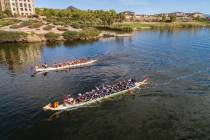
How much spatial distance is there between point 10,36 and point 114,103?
98211 millimetres

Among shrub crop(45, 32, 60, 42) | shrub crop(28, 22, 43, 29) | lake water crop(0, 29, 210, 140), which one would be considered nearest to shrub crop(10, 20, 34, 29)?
shrub crop(28, 22, 43, 29)

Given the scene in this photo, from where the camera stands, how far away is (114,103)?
149 ft

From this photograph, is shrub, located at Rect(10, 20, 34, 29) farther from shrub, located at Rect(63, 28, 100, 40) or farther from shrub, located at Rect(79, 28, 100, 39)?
shrub, located at Rect(79, 28, 100, 39)

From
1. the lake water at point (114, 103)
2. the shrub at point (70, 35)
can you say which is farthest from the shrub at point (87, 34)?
the lake water at point (114, 103)

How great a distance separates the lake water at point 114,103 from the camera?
3569 cm

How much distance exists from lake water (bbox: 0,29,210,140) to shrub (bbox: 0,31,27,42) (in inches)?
1870

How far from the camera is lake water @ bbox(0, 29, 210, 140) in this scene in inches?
1405

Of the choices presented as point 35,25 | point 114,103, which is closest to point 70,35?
point 35,25

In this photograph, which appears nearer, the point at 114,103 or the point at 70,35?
the point at 114,103

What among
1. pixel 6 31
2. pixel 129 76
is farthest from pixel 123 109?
pixel 6 31

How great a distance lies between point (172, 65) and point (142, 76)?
15.9 meters

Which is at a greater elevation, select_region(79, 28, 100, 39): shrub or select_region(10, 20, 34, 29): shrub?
select_region(10, 20, 34, 29): shrub

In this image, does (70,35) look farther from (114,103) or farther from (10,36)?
(114,103)

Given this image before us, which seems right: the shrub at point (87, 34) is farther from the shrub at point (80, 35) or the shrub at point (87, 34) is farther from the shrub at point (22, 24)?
the shrub at point (22, 24)
